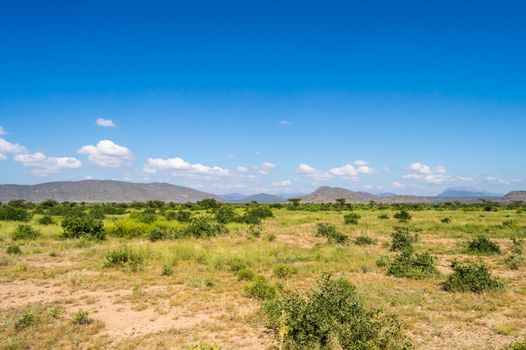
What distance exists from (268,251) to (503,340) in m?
12.4

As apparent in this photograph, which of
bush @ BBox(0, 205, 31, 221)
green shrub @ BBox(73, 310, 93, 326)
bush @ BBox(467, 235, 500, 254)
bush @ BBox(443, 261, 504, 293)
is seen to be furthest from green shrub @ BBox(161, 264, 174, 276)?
bush @ BBox(0, 205, 31, 221)

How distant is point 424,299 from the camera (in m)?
11.8

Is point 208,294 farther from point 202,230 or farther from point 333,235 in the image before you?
point 333,235

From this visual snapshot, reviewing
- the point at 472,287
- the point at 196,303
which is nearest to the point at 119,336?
the point at 196,303

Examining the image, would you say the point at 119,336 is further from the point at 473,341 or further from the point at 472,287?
the point at 472,287

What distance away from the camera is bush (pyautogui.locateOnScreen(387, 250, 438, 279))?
583 inches

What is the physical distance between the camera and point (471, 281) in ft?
41.7

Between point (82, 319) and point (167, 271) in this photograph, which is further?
point (167, 271)

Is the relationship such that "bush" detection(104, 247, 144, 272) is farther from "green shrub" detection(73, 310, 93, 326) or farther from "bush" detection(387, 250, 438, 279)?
"bush" detection(387, 250, 438, 279)

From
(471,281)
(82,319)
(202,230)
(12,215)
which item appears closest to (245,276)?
(82,319)

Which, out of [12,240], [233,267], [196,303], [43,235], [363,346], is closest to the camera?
[363,346]

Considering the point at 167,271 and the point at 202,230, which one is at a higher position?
the point at 202,230

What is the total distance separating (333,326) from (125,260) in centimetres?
1158

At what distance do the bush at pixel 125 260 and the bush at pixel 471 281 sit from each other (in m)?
12.1
